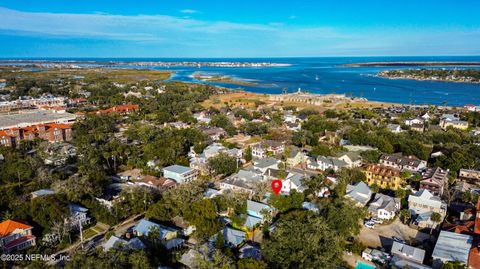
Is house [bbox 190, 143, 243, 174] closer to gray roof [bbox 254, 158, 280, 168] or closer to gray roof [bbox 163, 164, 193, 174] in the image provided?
gray roof [bbox 163, 164, 193, 174]

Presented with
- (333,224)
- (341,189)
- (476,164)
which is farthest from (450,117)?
(333,224)

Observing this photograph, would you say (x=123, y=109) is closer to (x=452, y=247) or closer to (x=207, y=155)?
(x=207, y=155)

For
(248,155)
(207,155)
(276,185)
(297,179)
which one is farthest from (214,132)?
(297,179)

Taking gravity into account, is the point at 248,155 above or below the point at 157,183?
above

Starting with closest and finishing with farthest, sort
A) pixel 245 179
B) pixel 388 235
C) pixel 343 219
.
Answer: pixel 343 219, pixel 388 235, pixel 245 179

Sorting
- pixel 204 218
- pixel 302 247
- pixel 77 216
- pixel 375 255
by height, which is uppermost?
pixel 302 247

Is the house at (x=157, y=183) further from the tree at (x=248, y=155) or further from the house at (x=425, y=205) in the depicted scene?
the house at (x=425, y=205)
